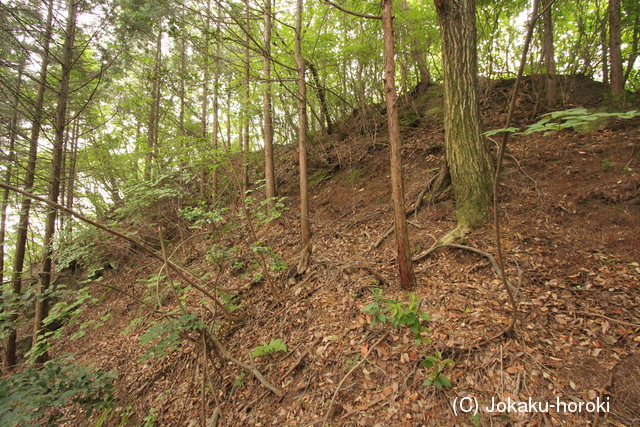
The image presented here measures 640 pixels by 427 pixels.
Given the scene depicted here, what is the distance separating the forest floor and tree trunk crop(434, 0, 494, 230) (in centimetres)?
42

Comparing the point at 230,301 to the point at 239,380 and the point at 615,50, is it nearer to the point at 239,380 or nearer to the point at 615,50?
the point at 239,380

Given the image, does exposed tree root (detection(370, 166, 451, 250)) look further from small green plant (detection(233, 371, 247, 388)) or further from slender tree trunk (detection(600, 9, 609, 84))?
slender tree trunk (detection(600, 9, 609, 84))

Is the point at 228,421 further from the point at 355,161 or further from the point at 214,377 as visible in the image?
the point at 355,161

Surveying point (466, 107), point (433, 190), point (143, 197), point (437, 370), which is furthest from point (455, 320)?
point (143, 197)

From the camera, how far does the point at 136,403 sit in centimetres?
463

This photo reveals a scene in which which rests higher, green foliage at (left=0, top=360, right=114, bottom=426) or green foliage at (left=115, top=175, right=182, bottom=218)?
green foliage at (left=115, top=175, right=182, bottom=218)

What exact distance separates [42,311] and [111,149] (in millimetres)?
6331

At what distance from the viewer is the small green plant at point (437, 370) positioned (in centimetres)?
257

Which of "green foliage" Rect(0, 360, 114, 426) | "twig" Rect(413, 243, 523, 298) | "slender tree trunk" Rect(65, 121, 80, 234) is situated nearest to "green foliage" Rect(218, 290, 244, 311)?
"green foliage" Rect(0, 360, 114, 426)

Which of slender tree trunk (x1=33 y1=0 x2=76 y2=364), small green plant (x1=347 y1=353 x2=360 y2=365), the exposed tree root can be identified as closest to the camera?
small green plant (x1=347 y1=353 x2=360 y2=365)

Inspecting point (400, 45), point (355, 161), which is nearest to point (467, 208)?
point (355, 161)

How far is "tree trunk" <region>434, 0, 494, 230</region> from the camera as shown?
4.44m

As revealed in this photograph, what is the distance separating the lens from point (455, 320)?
10.9ft

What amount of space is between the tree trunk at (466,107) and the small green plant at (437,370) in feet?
7.85
